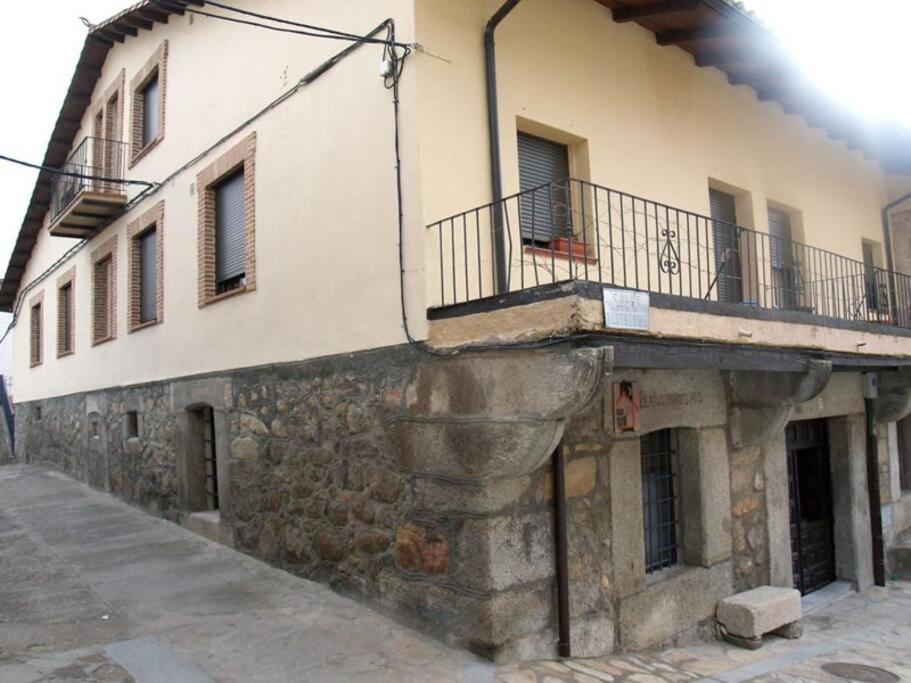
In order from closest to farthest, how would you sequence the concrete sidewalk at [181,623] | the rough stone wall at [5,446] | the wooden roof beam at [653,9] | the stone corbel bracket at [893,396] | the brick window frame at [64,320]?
the concrete sidewalk at [181,623] → the wooden roof beam at [653,9] → the stone corbel bracket at [893,396] → the brick window frame at [64,320] → the rough stone wall at [5,446]

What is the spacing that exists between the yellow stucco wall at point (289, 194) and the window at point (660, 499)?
2576 millimetres

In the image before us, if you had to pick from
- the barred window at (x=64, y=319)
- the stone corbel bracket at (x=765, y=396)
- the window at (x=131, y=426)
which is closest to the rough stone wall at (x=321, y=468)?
the stone corbel bracket at (x=765, y=396)

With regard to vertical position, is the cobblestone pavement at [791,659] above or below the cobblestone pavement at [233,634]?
below

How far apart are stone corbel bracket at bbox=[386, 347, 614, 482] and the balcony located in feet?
22.9

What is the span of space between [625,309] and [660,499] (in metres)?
2.63

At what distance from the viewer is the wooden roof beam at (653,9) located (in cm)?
591

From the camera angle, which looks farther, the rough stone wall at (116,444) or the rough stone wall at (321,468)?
the rough stone wall at (116,444)

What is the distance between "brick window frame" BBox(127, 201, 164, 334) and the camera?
28.9ft

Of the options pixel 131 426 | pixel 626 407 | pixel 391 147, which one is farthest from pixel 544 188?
pixel 131 426

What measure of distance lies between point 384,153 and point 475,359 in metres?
1.76

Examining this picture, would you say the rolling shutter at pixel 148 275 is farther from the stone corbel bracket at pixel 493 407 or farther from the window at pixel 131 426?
the stone corbel bracket at pixel 493 407

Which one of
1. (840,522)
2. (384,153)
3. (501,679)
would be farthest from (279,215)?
(840,522)

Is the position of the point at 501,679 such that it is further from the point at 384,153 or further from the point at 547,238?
the point at 384,153

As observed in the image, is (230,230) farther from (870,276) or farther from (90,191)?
(870,276)
